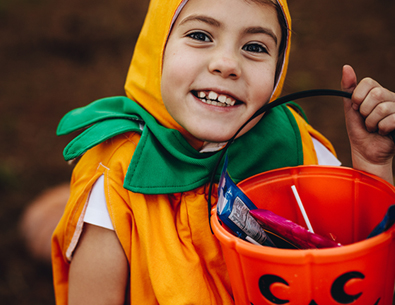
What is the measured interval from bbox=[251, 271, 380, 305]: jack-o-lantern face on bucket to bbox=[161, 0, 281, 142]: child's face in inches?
15.6

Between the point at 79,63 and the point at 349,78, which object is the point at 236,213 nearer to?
the point at 349,78

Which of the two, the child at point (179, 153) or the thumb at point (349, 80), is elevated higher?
the thumb at point (349, 80)

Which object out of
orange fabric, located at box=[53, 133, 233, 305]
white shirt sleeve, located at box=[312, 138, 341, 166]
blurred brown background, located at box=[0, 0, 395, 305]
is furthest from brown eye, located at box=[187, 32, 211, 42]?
blurred brown background, located at box=[0, 0, 395, 305]

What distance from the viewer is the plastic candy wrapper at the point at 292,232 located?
74 centimetres

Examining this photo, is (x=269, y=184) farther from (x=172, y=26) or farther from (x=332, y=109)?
(x=332, y=109)

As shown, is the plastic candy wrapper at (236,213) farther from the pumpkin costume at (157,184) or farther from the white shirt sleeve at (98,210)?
the white shirt sleeve at (98,210)

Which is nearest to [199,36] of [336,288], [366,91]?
[366,91]

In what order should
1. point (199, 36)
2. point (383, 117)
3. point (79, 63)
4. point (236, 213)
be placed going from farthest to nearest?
1. point (79, 63)
2. point (199, 36)
3. point (383, 117)
4. point (236, 213)

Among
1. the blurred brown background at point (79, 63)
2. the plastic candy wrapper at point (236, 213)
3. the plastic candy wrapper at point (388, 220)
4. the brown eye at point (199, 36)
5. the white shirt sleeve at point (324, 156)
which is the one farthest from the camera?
the blurred brown background at point (79, 63)

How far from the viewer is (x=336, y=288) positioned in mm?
618

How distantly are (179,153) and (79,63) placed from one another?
2.77m

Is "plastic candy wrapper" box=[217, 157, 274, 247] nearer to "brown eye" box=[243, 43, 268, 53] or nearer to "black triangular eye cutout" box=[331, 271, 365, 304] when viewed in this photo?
"black triangular eye cutout" box=[331, 271, 365, 304]

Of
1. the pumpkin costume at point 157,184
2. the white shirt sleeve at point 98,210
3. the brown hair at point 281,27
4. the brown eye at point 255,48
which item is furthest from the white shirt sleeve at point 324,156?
the white shirt sleeve at point 98,210

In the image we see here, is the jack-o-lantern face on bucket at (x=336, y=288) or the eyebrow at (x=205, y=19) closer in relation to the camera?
the jack-o-lantern face on bucket at (x=336, y=288)
